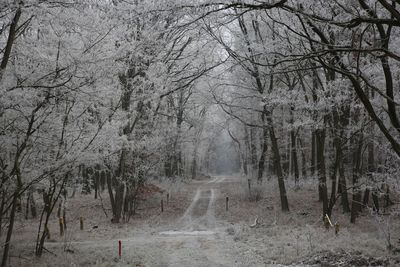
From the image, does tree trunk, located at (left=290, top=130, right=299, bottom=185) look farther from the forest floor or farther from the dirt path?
the dirt path

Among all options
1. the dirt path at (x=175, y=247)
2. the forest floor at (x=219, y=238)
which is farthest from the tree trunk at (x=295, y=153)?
the dirt path at (x=175, y=247)

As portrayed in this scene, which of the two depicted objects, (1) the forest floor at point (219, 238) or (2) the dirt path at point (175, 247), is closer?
(1) the forest floor at point (219, 238)

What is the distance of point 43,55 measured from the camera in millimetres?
8797

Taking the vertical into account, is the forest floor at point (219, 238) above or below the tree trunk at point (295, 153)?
below

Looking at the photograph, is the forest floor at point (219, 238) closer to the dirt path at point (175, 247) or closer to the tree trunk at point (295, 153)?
the dirt path at point (175, 247)

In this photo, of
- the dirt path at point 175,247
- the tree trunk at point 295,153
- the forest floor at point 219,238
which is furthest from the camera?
the tree trunk at point 295,153

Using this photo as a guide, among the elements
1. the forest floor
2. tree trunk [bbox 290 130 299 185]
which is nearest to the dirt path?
the forest floor

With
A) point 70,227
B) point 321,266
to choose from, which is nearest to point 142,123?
point 70,227

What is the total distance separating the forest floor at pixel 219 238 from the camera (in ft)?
33.8

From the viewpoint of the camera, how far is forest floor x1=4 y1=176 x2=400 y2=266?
10.3 m

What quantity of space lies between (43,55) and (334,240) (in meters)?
9.48

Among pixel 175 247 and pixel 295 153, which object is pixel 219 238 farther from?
pixel 295 153

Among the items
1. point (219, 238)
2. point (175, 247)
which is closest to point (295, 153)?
point (219, 238)

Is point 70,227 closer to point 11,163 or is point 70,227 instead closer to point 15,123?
point 11,163
